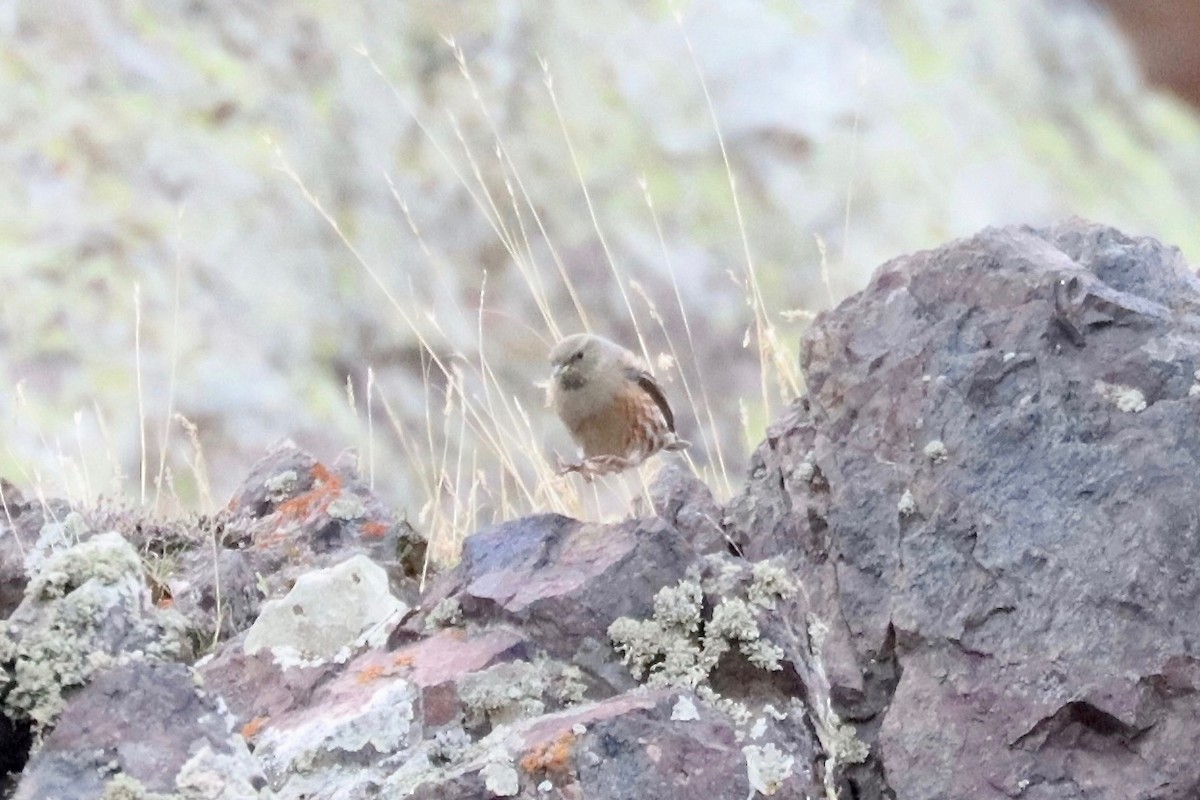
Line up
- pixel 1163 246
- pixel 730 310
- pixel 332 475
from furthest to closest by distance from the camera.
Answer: pixel 730 310 → pixel 332 475 → pixel 1163 246

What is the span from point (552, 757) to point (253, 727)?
0.45 meters

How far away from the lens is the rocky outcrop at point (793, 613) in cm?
116

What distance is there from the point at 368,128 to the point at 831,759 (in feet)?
10.2

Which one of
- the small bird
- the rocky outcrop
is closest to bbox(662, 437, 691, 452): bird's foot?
the small bird

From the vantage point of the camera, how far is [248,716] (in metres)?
1.43

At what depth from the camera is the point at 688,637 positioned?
1.33 metres

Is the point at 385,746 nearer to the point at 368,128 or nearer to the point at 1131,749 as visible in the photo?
the point at 1131,749

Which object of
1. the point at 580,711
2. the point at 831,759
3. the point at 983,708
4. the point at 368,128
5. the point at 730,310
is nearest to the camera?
the point at 580,711

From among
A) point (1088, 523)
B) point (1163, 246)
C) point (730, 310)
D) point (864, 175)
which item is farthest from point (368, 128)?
point (1088, 523)

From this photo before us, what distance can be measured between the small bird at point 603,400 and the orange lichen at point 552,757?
1432 millimetres

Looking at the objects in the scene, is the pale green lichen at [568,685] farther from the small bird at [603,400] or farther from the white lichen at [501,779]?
the small bird at [603,400]

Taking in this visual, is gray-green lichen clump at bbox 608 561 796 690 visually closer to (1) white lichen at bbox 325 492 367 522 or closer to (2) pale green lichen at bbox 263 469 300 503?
(1) white lichen at bbox 325 492 367 522

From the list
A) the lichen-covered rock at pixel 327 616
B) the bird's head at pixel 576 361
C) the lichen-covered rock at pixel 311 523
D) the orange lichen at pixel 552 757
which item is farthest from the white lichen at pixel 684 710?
the bird's head at pixel 576 361

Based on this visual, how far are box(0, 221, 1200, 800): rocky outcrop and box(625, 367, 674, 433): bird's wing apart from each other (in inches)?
→ 26.6
